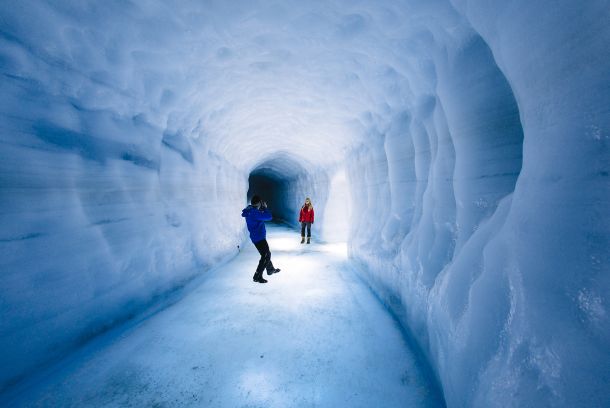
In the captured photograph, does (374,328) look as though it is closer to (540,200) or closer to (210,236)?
(540,200)

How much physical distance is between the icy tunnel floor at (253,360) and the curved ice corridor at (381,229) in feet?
0.07

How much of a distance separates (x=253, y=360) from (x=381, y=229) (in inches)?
124

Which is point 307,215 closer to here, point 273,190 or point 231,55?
point 231,55

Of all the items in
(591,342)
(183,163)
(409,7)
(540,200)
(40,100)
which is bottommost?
(591,342)

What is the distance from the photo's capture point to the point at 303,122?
6570 mm

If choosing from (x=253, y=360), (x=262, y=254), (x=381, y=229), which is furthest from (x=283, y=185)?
(x=253, y=360)

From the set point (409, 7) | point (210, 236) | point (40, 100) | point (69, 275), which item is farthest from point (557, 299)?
point (210, 236)

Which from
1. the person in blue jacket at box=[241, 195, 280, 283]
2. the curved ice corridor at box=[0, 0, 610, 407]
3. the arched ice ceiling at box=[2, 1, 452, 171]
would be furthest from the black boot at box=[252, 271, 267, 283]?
the arched ice ceiling at box=[2, 1, 452, 171]

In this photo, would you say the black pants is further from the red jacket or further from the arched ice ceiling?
the red jacket

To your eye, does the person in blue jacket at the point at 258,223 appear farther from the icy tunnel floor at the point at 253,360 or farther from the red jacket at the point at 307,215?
the red jacket at the point at 307,215

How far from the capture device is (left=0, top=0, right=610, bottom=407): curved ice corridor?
3.84ft

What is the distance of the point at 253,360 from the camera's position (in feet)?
8.36

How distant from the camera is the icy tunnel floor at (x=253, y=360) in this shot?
2.07m

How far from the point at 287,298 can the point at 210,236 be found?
2.85m
